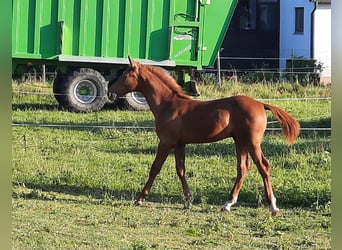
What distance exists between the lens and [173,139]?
8.06 metres

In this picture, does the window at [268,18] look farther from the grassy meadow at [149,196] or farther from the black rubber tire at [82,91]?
the grassy meadow at [149,196]

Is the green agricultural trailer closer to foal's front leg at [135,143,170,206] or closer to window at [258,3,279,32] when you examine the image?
foal's front leg at [135,143,170,206]

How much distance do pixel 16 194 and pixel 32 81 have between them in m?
11.3

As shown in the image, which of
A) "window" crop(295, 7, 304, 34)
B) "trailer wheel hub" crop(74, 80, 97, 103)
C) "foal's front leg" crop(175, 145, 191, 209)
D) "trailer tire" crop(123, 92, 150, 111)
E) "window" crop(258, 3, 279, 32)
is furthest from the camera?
"window" crop(258, 3, 279, 32)

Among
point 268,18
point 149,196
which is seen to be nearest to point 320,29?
point 268,18

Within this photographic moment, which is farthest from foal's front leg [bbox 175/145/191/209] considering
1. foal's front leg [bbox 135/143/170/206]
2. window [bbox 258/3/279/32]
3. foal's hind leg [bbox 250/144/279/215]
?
window [bbox 258/3/279/32]

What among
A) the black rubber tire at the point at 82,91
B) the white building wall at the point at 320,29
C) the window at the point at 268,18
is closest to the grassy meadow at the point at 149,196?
the black rubber tire at the point at 82,91

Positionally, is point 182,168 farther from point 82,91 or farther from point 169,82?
point 82,91

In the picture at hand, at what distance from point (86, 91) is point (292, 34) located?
51.9 feet

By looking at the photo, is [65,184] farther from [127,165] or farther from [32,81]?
[32,81]

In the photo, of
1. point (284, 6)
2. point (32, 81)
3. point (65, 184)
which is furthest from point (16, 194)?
point (284, 6)

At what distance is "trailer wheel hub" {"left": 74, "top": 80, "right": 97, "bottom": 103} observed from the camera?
1623 centimetres

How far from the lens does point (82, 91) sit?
16266mm

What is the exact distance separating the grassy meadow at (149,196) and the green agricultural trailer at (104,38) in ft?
6.53
